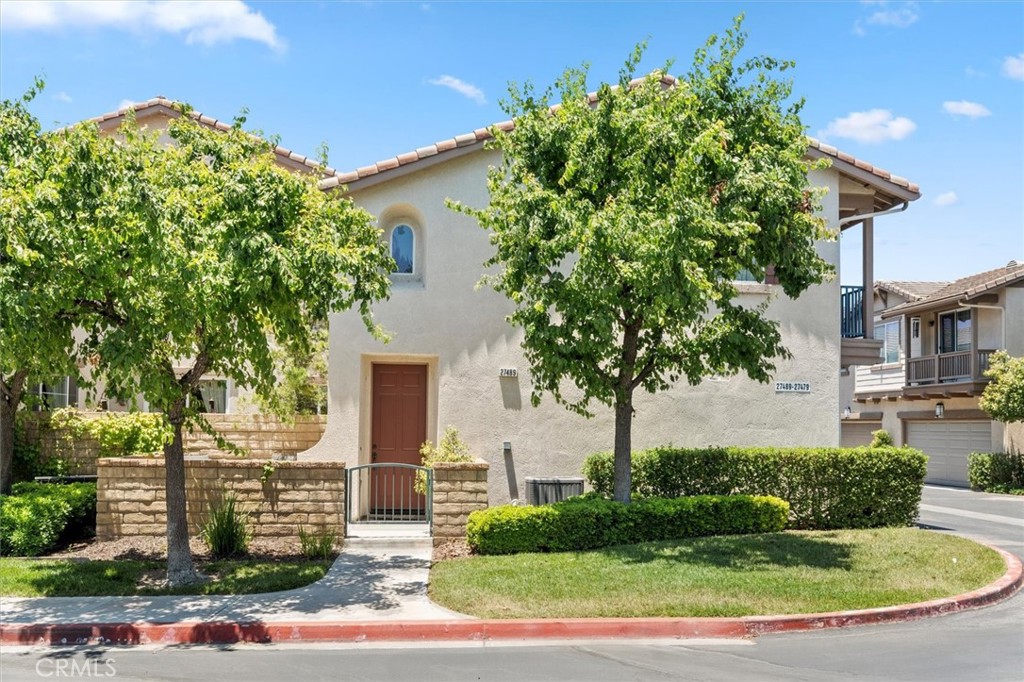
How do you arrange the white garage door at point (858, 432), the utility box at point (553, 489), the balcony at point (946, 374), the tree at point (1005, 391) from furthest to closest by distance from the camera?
the white garage door at point (858, 432)
the balcony at point (946, 374)
the tree at point (1005, 391)
the utility box at point (553, 489)

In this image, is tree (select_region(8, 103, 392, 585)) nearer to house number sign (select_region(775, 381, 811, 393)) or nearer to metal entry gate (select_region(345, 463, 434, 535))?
metal entry gate (select_region(345, 463, 434, 535))

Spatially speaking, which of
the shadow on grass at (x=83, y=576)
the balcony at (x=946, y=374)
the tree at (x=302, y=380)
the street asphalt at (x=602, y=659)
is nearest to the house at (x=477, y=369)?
the tree at (x=302, y=380)

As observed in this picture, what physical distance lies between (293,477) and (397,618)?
4319 millimetres

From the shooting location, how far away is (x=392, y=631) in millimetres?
8523

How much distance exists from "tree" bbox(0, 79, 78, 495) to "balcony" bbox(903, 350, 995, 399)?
28285 millimetres

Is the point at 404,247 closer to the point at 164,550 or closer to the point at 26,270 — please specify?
the point at 164,550

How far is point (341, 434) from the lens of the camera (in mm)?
14570

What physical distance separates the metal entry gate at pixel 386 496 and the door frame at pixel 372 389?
380mm

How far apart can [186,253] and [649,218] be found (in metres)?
5.31

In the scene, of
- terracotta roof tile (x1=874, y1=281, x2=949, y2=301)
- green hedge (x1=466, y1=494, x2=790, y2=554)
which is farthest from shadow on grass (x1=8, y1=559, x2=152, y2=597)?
terracotta roof tile (x1=874, y1=281, x2=949, y2=301)

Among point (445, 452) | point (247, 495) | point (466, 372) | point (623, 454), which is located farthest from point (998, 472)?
point (247, 495)

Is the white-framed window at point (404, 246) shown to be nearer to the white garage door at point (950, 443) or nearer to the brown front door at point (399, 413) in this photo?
the brown front door at point (399, 413)

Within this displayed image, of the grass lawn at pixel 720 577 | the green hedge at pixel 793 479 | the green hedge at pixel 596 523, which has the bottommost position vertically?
the grass lawn at pixel 720 577

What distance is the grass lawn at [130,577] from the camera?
9.91 m
